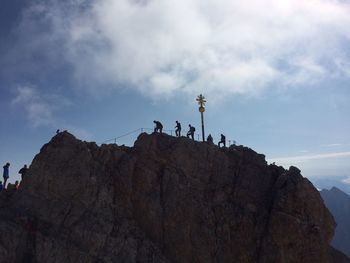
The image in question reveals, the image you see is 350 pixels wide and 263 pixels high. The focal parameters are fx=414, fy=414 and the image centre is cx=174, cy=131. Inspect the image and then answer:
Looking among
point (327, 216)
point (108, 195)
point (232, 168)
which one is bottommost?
point (327, 216)

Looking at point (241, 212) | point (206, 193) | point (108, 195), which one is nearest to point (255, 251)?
point (241, 212)

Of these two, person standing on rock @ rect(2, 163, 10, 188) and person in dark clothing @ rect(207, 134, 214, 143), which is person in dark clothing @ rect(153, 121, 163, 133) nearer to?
person in dark clothing @ rect(207, 134, 214, 143)

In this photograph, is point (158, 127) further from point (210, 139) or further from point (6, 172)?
point (6, 172)

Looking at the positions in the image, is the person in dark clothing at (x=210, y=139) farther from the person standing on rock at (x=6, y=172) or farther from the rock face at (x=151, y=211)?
the person standing on rock at (x=6, y=172)

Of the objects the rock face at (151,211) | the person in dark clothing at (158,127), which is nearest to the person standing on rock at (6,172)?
the rock face at (151,211)

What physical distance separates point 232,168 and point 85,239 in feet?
65.0

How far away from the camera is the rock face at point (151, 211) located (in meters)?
41.2

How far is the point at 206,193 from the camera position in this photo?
4809 centimetres

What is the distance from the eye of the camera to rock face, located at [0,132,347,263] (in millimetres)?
41156

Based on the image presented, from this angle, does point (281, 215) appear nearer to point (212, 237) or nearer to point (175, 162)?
A: point (212, 237)

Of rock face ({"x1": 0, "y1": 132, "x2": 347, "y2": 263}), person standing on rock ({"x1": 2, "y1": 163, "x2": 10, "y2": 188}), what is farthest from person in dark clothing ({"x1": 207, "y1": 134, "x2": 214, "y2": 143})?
person standing on rock ({"x1": 2, "y1": 163, "x2": 10, "y2": 188})

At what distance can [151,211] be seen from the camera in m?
45.1

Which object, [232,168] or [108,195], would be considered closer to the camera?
[108,195]

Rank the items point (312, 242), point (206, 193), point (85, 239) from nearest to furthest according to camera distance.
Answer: point (85, 239), point (312, 242), point (206, 193)
